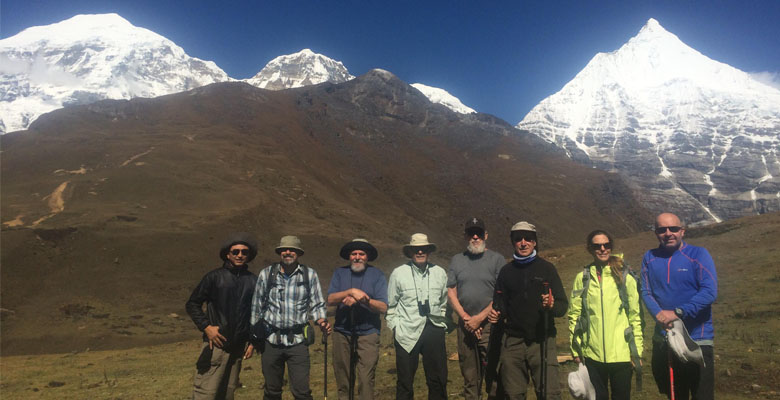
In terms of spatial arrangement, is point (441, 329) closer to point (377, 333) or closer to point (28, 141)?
point (377, 333)

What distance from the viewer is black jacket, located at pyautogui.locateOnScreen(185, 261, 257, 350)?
5.90 m

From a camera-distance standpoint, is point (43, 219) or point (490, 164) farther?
point (490, 164)

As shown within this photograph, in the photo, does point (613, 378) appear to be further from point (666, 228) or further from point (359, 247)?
point (359, 247)

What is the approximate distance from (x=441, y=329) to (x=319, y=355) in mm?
9091

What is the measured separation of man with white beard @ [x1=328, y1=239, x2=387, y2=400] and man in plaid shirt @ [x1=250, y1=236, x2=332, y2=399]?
1.26 feet

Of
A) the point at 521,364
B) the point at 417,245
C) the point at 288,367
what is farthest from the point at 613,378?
the point at 288,367

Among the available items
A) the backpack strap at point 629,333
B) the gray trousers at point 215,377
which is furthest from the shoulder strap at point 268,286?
the backpack strap at point 629,333

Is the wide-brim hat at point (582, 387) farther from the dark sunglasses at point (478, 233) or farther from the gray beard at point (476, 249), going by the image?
the dark sunglasses at point (478, 233)

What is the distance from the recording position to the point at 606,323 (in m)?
5.18

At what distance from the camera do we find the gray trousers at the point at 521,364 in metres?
5.54

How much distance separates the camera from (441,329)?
6352 mm

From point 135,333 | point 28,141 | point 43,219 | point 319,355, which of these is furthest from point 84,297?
point 28,141

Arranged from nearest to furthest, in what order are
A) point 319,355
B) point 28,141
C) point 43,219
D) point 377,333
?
point 377,333, point 319,355, point 43,219, point 28,141

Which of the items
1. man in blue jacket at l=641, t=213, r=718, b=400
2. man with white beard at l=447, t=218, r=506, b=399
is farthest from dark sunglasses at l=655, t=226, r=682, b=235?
man with white beard at l=447, t=218, r=506, b=399
